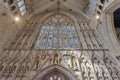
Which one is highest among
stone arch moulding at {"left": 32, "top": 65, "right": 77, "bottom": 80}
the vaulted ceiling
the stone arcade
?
the vaulted ceiling

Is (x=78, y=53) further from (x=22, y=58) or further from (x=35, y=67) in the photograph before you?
(x=22, y=58)

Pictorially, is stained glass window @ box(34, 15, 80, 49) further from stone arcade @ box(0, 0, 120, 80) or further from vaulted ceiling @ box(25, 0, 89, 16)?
vaulted ceiling @ box(25, 0, 89, 16)

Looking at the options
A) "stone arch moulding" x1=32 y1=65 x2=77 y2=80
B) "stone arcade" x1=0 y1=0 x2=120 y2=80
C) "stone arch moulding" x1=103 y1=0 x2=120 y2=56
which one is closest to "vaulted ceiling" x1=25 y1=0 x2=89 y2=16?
"stone arcade" x1=0 y1=0 x2=120 y2=80

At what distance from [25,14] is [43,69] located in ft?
20.0

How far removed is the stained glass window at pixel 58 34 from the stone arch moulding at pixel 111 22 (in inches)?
86.6

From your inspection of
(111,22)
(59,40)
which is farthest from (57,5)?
(111,22)

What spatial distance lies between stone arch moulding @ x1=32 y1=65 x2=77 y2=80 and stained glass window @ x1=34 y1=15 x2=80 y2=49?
206 centimetres

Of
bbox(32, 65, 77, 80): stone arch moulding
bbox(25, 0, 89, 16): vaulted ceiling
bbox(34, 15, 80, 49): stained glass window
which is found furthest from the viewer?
bbox(25, 0, 89, 16): vaulted ceiling

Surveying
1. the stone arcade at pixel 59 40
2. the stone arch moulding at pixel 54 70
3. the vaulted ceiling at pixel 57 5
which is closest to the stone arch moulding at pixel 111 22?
the stone arcade at pixel 59 40

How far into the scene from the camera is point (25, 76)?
6.86 metres

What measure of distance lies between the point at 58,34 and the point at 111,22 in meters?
3.84

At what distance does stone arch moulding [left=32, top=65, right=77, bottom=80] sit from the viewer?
6887mm

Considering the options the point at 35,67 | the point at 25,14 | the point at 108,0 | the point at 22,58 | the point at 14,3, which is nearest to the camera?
the point at 35,67

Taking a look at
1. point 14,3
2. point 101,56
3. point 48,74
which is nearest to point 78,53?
point 101,56
